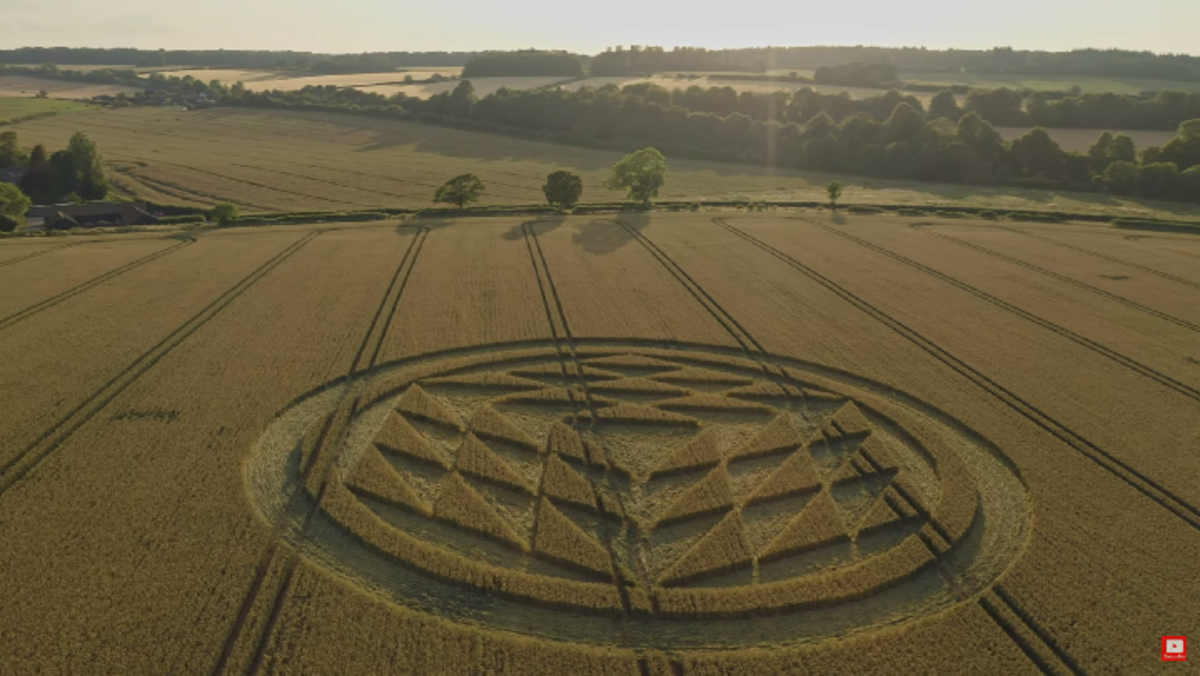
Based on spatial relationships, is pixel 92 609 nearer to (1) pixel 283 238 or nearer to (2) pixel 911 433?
(2) pixel 911 433

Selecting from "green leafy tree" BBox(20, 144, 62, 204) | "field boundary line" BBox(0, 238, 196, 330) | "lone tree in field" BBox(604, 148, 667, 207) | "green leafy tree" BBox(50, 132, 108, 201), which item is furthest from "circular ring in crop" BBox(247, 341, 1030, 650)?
"green leafy tree" BBox(20, 144, 62, 204)

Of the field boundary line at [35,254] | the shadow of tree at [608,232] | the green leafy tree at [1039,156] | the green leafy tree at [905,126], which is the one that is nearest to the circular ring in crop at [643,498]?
the shadow of tree at [608,232]

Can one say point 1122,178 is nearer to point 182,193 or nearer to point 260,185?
point 260,185

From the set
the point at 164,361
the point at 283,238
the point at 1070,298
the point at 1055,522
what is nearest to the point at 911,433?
the point at 1055,522

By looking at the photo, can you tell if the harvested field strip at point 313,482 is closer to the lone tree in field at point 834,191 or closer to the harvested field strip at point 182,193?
the harvested field strip at point 182,193

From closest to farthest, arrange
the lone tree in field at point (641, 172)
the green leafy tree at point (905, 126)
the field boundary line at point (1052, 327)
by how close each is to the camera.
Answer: the field boundary line at point (1052, 327)
the lone tree in field at point (641, 172)
the green leafy tree at point (905, 126)

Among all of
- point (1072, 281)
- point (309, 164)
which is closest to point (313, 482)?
point (1072, 281)
